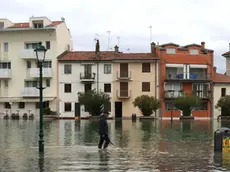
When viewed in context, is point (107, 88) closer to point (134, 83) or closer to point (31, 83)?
point (134, 83)

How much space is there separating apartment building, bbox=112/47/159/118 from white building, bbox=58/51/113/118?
113cm

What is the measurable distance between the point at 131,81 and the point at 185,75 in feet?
25.3

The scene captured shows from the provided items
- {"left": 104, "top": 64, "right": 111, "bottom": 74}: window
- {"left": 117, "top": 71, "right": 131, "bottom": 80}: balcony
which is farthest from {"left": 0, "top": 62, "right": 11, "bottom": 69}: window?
{"left": 117, "top": 71, "right": 131, "bottom": 80}: balcony

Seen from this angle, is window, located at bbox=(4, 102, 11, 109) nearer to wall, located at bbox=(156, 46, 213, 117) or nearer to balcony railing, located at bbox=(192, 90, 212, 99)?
wall, located at bbox=(156, 46, 213, 117)

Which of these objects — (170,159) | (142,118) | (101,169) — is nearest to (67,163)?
(101,169)

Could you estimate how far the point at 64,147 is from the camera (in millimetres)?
19094

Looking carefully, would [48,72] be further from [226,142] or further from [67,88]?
[226,142]

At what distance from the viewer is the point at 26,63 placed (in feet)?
208

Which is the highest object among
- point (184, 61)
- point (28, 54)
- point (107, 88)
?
point (28, 54)

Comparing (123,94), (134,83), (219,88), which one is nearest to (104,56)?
(134,83)

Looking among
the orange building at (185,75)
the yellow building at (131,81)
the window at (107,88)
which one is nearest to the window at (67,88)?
the window at (107,88)

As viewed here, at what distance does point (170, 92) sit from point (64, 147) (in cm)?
4384

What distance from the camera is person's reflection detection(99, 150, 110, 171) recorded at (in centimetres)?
1298

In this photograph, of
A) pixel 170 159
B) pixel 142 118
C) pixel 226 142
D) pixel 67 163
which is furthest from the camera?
pixel 142 118
